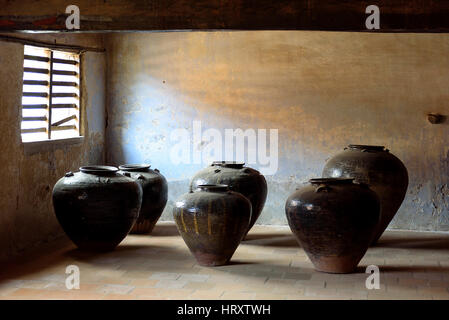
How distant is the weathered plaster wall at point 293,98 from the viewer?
7.42 meters

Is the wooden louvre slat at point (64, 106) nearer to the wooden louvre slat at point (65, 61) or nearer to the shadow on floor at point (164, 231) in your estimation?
the wooden louvre slat at point (65, 61)

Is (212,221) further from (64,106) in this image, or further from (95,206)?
(64,106)

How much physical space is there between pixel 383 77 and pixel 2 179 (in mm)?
4531

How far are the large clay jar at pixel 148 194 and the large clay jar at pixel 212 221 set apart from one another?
1.34 meters

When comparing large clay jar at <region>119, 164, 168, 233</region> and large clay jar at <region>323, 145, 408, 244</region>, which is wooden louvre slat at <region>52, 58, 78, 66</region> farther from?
large clay jar at <region>323, 145, 408, 244</region>

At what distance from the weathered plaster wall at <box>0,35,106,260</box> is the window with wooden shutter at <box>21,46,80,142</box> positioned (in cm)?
16

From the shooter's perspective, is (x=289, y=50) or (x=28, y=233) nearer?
(x=28, y=233)

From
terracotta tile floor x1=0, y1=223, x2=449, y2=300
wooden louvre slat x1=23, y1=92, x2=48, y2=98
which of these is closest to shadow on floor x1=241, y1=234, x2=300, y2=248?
terracotta tile floor x1=0, y1=223, x2=449, y2=300

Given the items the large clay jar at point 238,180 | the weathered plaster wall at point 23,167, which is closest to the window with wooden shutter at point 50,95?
the weathered plaster wall at point 23,167

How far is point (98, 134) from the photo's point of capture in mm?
8102

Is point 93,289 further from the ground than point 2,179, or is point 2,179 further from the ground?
point 2,179

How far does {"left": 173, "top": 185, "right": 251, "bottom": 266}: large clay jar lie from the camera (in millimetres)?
5586

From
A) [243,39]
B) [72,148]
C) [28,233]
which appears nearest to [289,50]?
[243,39]
